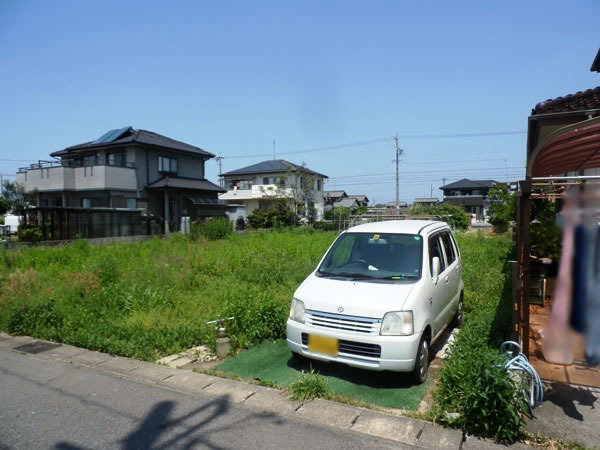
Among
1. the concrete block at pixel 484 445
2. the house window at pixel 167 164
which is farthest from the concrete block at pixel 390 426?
the house window at pixel 167 164

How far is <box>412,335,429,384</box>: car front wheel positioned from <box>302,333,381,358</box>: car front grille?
411 millimetres

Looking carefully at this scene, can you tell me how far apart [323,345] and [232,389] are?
95 cm

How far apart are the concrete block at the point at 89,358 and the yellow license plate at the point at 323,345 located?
248 cm

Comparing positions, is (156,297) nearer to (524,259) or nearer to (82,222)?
(524,259)

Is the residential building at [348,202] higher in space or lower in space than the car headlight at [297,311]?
higher

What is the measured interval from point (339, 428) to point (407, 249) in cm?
227

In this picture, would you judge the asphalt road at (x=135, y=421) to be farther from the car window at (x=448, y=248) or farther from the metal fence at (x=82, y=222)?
the metal fence at (x=82, y=222)

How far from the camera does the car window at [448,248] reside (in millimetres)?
5531

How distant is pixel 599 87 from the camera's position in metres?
7.45

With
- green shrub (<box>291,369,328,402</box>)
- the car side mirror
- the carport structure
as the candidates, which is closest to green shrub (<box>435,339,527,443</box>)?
the carport structure

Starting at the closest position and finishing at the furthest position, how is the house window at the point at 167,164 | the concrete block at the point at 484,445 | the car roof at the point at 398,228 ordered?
the concrete block at the point at 484,445 < the car roof at the point at 398,228 < the house window at the point at 167,164

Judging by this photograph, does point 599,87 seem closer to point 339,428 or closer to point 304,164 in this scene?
point 339,428

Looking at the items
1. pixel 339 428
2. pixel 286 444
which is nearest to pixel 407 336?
pixel 339 428

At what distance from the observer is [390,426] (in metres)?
3.07
